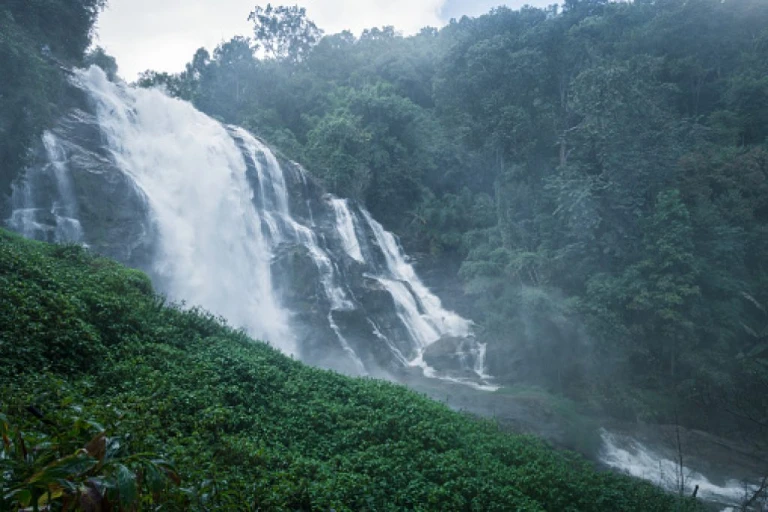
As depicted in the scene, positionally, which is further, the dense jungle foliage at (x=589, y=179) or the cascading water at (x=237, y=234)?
the dense jungle foliage at (x=589, y=179)

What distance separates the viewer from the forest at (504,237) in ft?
20.3

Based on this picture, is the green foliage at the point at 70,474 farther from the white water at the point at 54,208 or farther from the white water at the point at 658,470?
the white water at the point at 54,208

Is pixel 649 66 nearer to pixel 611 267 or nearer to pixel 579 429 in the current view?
pixel 611 267

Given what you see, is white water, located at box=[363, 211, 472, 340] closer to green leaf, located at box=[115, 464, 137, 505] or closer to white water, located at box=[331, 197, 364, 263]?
white water, located at box=[331, 197, 364, 263]

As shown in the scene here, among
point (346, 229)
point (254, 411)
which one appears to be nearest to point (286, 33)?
point (346, 229)

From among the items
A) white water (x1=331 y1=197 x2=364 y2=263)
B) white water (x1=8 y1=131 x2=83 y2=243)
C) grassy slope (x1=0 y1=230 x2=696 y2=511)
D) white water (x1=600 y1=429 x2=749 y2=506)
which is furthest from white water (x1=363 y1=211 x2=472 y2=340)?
grassy slope (x1=0 y1=230 x2=696 y2=511)

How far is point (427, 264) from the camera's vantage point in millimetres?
26219

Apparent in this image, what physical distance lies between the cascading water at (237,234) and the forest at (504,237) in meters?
1.54

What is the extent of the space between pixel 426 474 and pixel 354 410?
168 cm

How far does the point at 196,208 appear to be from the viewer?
62.6ft

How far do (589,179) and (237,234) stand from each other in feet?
44.3

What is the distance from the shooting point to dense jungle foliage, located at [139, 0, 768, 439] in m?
17.4

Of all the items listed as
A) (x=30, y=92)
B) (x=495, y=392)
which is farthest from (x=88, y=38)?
(x=495, y=392)

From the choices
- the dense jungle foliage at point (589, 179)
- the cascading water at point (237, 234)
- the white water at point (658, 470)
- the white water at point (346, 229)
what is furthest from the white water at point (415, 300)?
the white water at point (658, 470)
